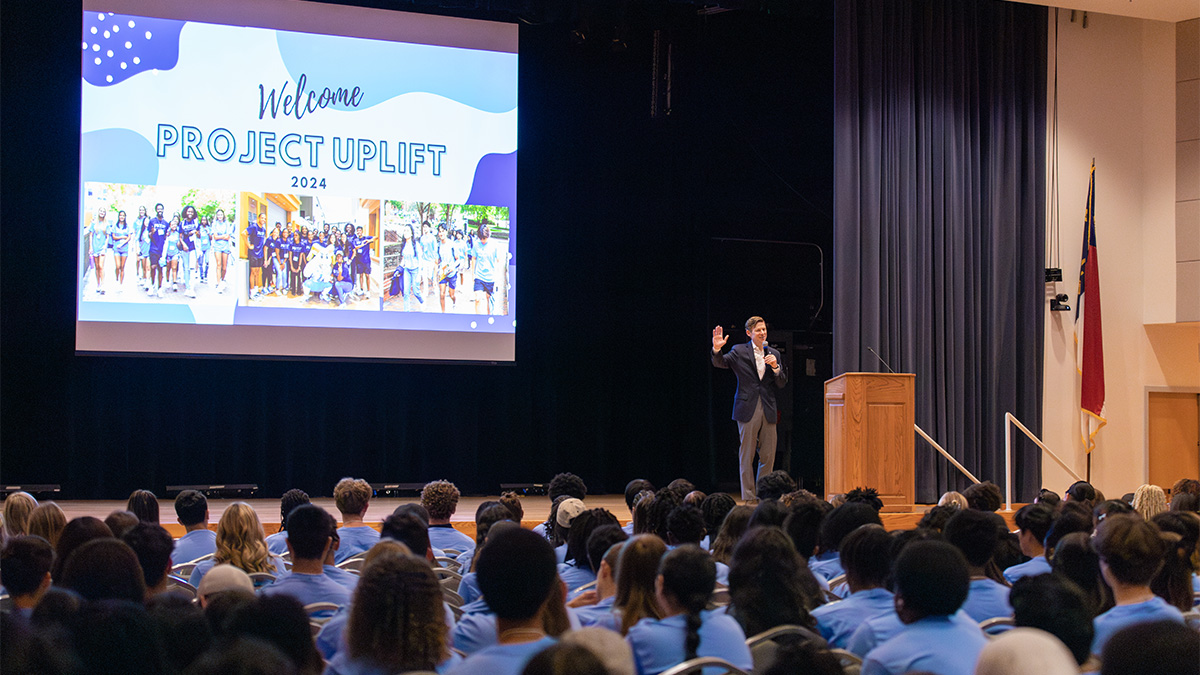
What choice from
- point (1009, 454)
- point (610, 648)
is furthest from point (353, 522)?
point (1009, 454)

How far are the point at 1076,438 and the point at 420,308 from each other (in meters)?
6.12

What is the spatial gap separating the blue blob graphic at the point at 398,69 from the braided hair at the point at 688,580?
21.5ft

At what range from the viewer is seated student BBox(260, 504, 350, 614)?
2.89 metres

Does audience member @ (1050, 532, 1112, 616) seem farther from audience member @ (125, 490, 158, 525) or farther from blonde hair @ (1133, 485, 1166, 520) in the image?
audience member @ (125, 490, 158, 525)

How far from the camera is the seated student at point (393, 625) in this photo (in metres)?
1.95

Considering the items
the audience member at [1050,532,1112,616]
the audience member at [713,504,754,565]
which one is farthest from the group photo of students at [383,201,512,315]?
the audience member at [1050,532,1112,616]

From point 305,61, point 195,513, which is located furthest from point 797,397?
point 195,513

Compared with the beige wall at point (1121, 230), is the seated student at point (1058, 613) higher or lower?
lower

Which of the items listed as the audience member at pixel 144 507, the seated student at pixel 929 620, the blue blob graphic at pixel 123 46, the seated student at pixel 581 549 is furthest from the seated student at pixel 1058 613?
the blue blob graphic at pixel 123 46

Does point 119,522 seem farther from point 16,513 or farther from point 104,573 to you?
point 104,573

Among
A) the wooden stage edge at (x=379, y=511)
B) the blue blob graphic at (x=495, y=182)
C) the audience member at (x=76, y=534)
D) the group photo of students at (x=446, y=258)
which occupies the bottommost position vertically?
the wooden stage edge at (x=379, y=511)

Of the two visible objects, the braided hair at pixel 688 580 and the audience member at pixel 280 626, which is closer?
the audience member at pixel 280 626

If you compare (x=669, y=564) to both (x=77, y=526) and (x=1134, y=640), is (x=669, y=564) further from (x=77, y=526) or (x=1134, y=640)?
(x=77, y=526)

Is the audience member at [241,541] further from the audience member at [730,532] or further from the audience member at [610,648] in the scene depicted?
the audience member at [610,648]
